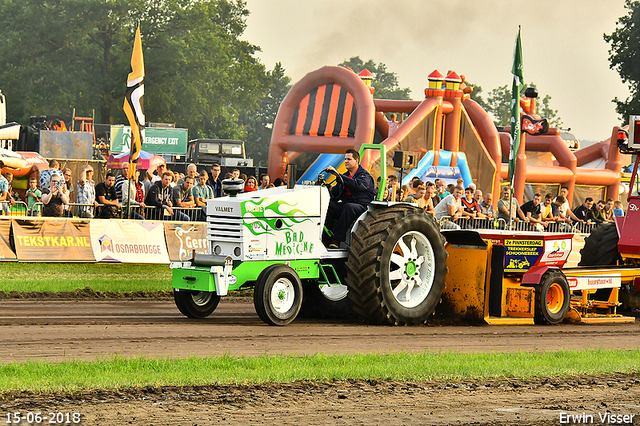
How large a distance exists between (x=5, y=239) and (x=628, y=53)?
4305 cm

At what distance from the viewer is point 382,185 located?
1097 cm

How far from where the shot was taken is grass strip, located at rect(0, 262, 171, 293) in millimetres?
A: 14000

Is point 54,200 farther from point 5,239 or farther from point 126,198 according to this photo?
point 5,239

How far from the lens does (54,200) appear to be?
1730cm

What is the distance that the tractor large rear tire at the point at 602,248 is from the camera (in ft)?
44.2

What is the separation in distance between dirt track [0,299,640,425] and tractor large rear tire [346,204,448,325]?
0.27 meters

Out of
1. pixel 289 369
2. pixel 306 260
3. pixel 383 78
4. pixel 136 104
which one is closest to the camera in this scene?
pixel 289 369

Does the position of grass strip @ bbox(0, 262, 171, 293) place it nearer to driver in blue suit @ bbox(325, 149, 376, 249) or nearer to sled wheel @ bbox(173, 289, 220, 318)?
sled wheel @ bbox(173, 289, 220, 318)

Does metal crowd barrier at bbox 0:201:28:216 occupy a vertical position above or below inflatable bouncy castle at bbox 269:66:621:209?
below

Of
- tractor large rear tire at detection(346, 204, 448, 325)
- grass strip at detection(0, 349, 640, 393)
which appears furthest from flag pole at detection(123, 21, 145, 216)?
grass strip at detection(0, 349, 640, 393)

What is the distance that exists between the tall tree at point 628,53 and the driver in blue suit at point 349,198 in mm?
43377

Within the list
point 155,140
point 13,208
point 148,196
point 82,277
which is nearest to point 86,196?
point 148,196

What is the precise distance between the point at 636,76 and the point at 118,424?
50035 mm

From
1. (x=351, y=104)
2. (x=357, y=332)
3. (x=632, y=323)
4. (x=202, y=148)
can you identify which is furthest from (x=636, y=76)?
(x=357, y=332)
